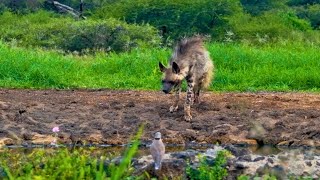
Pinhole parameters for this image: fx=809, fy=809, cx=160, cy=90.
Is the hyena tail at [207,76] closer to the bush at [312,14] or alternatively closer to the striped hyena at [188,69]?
the striped hyena at [188,69]

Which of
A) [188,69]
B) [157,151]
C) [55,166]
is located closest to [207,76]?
[188,69]

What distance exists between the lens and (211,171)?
21.5 feet

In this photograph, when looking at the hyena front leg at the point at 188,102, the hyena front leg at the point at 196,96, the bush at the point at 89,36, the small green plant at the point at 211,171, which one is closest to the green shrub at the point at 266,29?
the bush at the point at 89,36

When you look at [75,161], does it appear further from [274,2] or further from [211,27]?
[274,2]

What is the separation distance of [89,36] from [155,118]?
10284 millimetres

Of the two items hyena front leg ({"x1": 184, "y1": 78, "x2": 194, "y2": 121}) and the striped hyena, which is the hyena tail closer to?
the striped hyena

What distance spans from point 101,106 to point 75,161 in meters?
6.45

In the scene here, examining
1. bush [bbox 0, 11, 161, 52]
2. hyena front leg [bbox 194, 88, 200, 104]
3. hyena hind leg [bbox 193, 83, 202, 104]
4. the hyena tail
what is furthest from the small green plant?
bush [bbox 0, 11, 161, 52]

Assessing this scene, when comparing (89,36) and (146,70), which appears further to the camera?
(89,36)

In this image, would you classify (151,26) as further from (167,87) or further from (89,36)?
(167,87)

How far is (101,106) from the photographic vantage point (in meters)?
12.1

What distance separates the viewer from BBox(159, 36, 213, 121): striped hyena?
10.7m

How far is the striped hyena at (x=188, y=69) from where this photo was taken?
35.1 ft

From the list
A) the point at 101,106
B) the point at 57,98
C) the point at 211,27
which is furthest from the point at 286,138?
the point at 211,27
